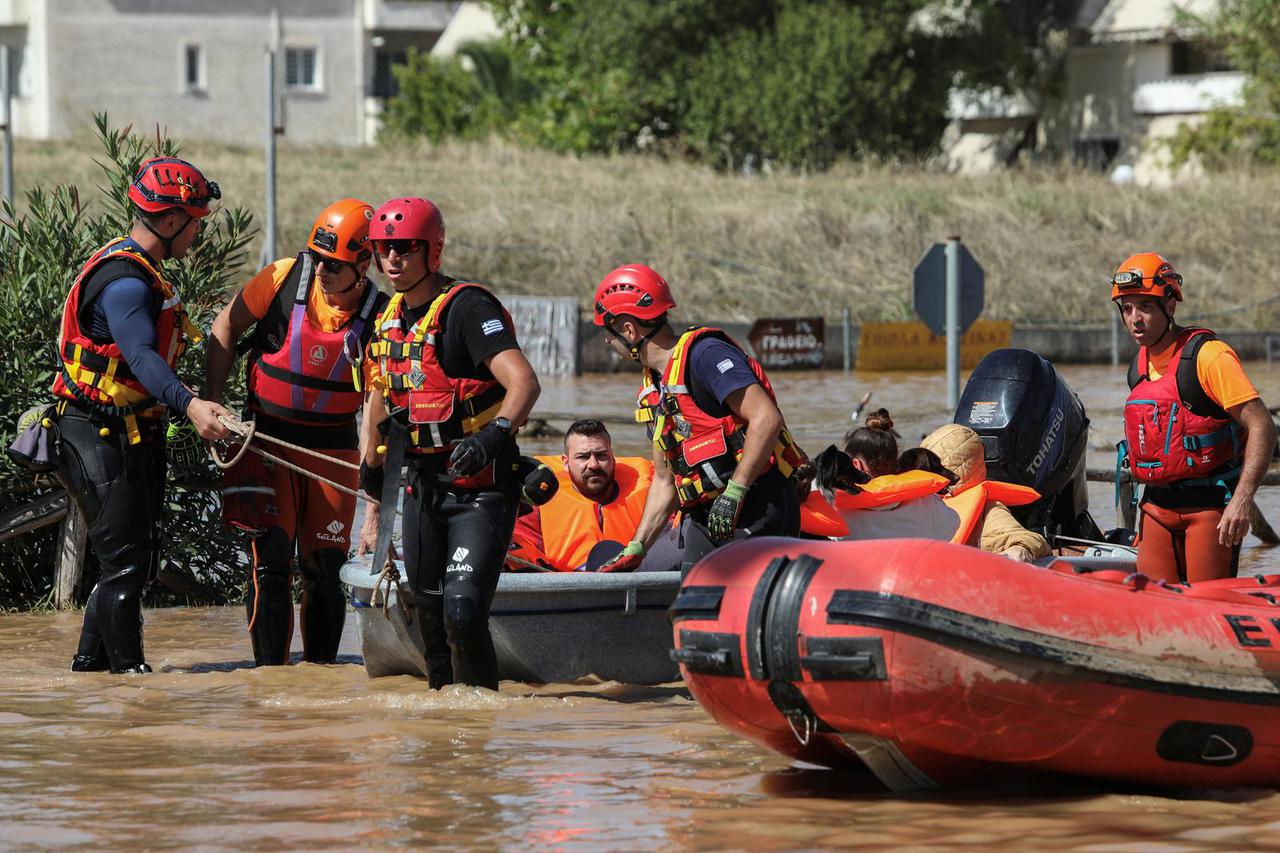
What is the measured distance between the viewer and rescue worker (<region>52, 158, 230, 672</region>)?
6934 millimetres

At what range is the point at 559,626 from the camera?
23.4 feet

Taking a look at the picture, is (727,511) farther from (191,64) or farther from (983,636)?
(191,64)

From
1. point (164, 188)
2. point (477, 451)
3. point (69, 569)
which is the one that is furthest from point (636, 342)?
point (69, 569)

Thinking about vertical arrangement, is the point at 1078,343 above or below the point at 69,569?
above

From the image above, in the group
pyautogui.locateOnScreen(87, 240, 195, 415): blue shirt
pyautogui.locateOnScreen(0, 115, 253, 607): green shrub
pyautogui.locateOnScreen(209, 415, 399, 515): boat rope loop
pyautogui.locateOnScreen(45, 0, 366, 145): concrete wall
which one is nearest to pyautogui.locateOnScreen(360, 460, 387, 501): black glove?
pyautogui.locateOnScreen(209, 415, 399, 515): boat rope loop

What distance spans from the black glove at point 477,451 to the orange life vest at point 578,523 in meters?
1.53

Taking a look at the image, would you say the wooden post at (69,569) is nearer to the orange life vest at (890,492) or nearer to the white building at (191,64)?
the orange life vest at (890,492)

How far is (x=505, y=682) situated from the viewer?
7332mm

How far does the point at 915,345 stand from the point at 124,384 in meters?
20.8

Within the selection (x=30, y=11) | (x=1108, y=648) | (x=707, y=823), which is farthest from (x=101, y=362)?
(x=30, y=11)

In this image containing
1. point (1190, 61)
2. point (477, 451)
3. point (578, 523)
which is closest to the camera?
point (477, 451)

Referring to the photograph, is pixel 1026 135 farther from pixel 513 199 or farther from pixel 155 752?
pixel 155 752

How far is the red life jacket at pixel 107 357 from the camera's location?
6992 mm

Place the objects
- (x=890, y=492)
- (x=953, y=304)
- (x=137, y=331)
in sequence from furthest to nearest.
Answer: (x=953, y=304) → (x=890, y=492) → (x=137, y=331)
